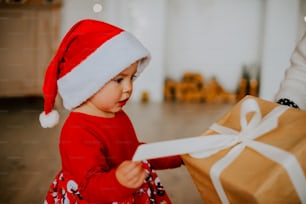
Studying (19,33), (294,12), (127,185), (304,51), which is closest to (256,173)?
(127,185)

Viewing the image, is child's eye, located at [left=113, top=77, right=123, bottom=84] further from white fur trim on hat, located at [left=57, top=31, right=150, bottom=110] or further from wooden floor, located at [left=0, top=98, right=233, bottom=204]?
wooden floor, located at [left=0, top=98, right=233, bottom=204]

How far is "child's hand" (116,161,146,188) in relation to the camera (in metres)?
0.42

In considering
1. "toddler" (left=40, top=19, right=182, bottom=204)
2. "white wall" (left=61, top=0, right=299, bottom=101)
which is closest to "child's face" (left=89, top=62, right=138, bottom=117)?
"toddler" (left=40, top=19, right=182, bottom=204)

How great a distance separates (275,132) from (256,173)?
0.05 metres

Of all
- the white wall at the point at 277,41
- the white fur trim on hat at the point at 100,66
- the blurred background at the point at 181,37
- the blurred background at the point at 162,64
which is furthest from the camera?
the white wall at the point at 277,41

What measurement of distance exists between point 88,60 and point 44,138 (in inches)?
33.7

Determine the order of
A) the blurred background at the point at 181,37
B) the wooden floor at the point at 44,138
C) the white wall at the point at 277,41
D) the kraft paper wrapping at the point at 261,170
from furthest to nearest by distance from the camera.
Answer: the white wall at the point at 277,41 < the blurred background at the point at 181,37 < the wooden floor at the point at 44,138 < the kraft paper wrapping at the point at 261,170

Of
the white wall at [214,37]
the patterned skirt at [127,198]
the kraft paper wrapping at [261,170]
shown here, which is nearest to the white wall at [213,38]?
the white wall at [214,37]

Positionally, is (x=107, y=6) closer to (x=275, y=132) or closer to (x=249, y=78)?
(x=275, y=132)

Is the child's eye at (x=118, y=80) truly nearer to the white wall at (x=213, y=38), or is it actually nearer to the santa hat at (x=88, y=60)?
the santa hat at (x=88, y=60)

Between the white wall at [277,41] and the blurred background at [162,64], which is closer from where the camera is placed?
the blurred background at [162,64]

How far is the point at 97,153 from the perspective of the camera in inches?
18.3

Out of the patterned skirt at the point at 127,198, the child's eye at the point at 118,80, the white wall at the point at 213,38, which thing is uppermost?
the child's eye at the point at 118,80

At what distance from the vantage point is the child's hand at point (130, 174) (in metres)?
0.42
